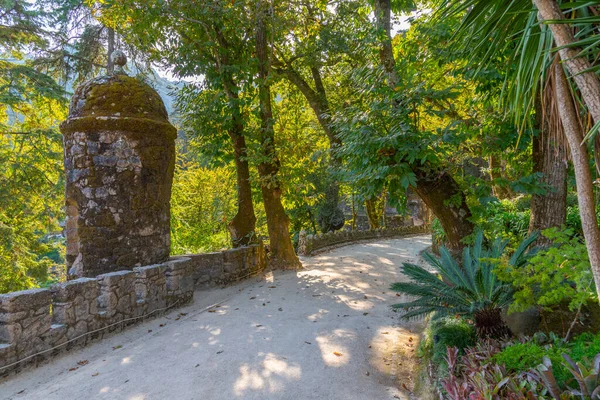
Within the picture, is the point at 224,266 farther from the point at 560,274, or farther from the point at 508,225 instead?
the point at 560,274

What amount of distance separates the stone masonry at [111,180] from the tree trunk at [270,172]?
320 cm

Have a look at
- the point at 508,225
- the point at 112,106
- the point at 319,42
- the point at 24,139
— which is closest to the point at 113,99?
the point at 112,106

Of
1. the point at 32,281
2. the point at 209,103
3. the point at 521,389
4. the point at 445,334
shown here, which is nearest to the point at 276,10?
the point at 209,103

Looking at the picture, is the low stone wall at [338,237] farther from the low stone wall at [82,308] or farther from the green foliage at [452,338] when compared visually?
the green foliage at [452,338]

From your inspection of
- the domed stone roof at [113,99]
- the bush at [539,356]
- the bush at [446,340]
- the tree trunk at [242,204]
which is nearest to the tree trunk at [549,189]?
the bush at [446,340]

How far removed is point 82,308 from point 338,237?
11.6 m

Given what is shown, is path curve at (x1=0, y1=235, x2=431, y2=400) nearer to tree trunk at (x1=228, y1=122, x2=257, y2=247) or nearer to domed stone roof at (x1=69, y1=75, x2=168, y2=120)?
tree trunk at (x1=228, y1=122, x2=257, y2=247)

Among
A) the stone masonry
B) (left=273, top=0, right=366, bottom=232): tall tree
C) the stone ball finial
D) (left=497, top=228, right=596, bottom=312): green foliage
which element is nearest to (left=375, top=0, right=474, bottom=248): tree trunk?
(left=273, top=0, right=366, bottom=232): tall tree

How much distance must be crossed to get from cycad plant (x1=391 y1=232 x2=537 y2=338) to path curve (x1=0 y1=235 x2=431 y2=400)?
2.57 feet

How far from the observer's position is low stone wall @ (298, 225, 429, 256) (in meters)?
12.9

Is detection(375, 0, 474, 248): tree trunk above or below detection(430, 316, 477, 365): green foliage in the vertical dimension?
above

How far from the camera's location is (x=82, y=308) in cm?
430

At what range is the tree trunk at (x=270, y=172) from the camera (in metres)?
8.70

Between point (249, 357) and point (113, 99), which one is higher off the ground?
point (113, 99)
